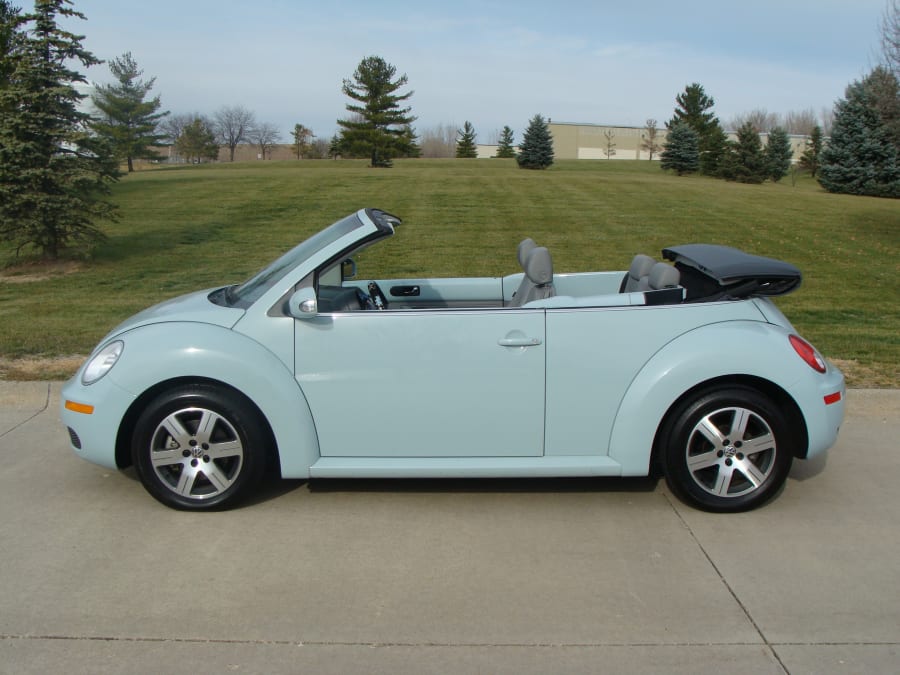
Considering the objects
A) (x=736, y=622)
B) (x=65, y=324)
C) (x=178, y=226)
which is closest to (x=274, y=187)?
(x=178, y=226)

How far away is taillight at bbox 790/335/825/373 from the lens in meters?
4.11

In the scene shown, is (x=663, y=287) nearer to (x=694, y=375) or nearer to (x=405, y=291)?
(x=694, y=375)

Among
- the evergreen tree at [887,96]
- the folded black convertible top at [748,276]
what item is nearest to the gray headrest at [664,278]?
the folded black convertible top at [748,276]

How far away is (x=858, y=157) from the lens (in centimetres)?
3703

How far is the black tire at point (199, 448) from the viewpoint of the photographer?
399cm

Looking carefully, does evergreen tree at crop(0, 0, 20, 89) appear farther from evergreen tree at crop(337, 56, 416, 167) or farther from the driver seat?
evergreen tree at crop(337, 56, 416, 167)

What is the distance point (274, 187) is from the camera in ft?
82.9

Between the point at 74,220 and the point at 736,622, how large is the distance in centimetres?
1232

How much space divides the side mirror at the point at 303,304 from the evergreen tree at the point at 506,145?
71716 mm

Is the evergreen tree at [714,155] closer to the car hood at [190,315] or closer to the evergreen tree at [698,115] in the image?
the evergreen tree at [698,115]

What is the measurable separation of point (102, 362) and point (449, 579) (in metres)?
2.15

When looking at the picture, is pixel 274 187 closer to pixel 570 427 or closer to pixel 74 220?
pixel 74 220

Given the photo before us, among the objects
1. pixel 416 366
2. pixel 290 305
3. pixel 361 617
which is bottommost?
pixel 361 617

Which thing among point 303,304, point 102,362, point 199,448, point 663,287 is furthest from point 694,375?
point 102,362
